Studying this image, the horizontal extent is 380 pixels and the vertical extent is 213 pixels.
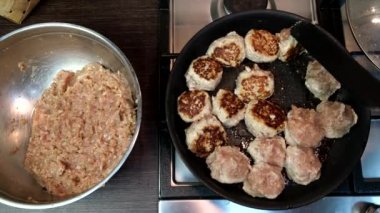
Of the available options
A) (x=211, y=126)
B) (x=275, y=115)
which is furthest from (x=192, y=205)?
(x=275, y=115)

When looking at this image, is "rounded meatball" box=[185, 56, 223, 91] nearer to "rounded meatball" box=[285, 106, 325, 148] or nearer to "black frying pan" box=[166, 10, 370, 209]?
"black frying pan" box=[166, 10, 370, 209]

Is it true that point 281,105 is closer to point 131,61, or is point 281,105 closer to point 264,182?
point 264,182

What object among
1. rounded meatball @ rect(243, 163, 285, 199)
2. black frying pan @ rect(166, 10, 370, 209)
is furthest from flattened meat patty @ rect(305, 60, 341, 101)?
rounded meatball @ rect(243, 163, 285, 199)

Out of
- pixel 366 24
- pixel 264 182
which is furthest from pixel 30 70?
pixel 366 24

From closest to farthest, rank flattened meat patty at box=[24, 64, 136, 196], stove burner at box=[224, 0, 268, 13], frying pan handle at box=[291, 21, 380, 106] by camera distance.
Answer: frying pan handle at box=[291, 21, 380, 106]
flattened meat patty at box=[24, 64, 136, 196]
stove burner at box=[224, 0, 268, 13]

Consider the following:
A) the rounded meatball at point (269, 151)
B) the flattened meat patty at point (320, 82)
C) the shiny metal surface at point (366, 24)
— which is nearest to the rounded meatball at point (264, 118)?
the rounded meatball at point (269, 151)
